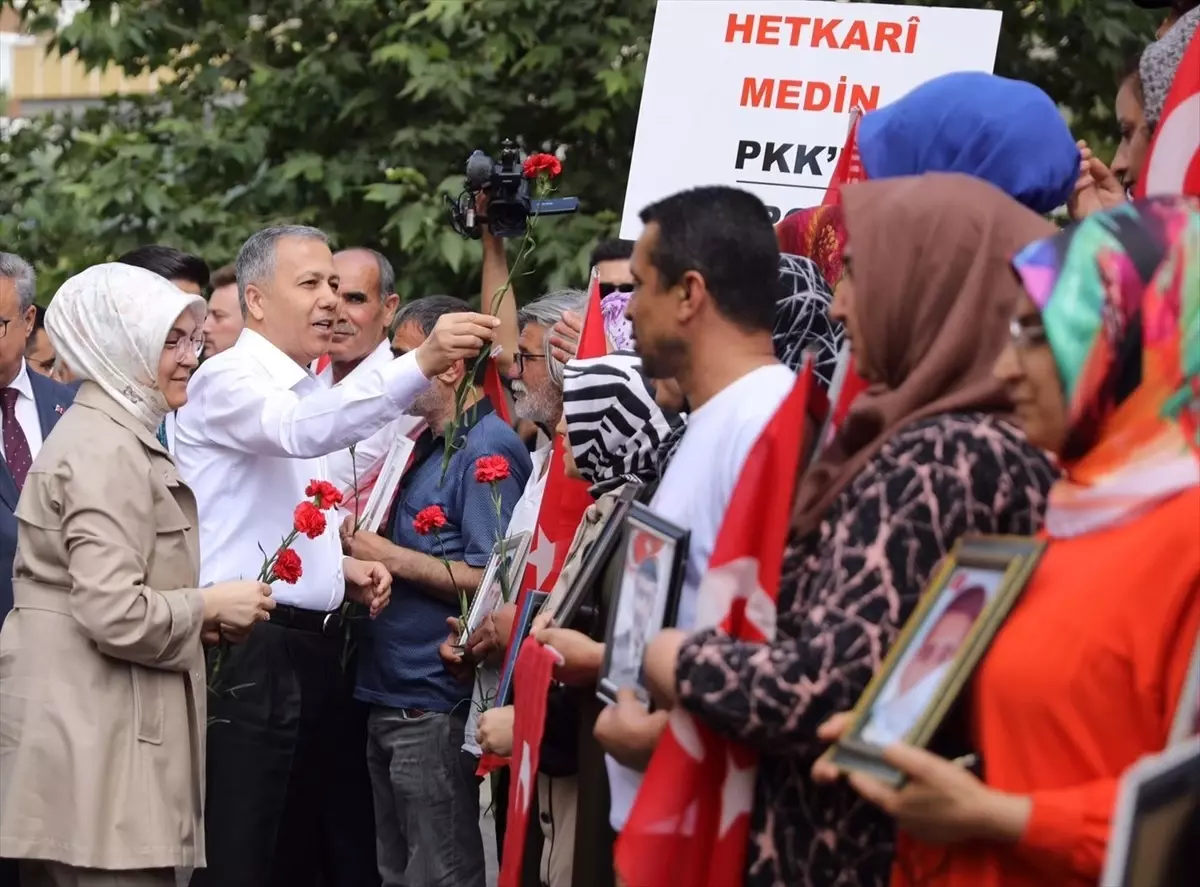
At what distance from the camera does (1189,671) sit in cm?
233

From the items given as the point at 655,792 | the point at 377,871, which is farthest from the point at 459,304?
the point at 655,792

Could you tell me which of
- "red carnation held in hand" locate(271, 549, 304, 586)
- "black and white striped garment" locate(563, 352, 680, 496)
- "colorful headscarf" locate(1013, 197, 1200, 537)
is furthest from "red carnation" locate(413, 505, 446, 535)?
"colorful headscarf" locate(1013, 197, 1200, 537)

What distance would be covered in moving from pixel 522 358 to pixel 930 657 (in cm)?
357

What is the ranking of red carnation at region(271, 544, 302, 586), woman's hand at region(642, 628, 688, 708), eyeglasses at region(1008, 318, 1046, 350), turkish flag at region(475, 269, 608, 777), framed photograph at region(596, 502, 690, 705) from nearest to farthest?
eyeglasses at region(1008, 318, 1046, 350)
woman's hand at region(642, 628, 688, 708)
framed photograph at region(596, 502, 690, 705)
turkish flag at region(475, 269, 608, 777)
red carnation at region(271, 544, 302, 586)

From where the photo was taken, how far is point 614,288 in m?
5.72

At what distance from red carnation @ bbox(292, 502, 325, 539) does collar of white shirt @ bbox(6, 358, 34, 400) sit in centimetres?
158

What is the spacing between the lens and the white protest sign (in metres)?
5.69

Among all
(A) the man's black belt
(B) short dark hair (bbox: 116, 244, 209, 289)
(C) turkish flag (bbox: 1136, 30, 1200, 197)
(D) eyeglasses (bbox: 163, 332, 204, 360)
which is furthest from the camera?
(B) short dark hair (bbox: 116, 244, 209, 289)

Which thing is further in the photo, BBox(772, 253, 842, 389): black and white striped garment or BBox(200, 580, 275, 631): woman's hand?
BBox(200, 580, 275, 631): woman's hand

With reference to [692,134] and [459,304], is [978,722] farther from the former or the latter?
[459,304]

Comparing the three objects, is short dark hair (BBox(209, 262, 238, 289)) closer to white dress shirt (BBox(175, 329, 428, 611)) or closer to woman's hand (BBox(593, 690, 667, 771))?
white dress shirt (BBox(175, 329, 428, 611))

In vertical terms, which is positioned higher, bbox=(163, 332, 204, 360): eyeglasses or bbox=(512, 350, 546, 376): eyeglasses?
bbox=(512, 350, 546, 376): eyeglasses

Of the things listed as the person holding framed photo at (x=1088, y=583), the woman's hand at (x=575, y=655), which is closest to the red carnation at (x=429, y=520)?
the woman's hand at (x=575, y=655)

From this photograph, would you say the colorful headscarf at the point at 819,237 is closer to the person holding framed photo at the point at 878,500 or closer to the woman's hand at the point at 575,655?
the woman's hand at the point at 575,655
